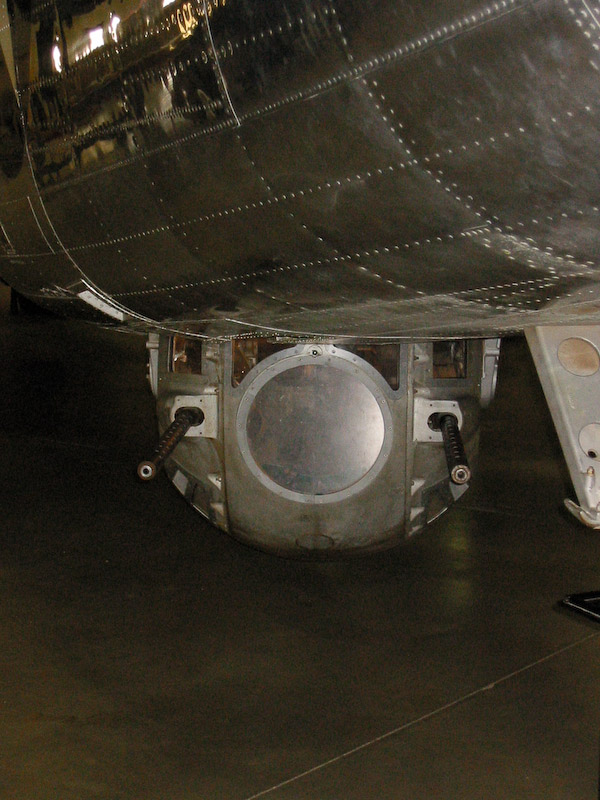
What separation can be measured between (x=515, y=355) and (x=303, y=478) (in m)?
12.0

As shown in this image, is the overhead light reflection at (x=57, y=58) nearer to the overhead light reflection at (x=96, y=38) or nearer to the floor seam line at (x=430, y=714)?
the overhead light reflection at (x=96, y=38)

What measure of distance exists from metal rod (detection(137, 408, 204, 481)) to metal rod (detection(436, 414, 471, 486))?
3.79 ft

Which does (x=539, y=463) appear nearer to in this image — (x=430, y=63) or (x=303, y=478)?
(x=303, y=478)

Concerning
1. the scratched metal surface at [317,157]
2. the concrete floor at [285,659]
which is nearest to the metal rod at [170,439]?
the scratched metal surface at [317,157]

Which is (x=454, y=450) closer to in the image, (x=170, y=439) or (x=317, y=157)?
(x=170, y=439)

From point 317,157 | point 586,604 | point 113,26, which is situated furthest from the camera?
point 586,604

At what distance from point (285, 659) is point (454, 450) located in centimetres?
115

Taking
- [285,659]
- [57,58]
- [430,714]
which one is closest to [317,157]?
[57,58]

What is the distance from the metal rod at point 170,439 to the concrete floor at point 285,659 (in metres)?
0.86

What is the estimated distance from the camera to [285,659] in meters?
3.84

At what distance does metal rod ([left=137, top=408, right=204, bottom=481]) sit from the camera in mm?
3477

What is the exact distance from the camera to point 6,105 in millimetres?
2873

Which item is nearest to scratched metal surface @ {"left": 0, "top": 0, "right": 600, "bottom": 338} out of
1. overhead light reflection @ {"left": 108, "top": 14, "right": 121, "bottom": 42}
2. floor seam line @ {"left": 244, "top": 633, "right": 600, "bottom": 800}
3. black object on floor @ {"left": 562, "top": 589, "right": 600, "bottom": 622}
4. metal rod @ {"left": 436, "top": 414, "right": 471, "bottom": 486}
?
overhead light reflection @ {"left": 108, "top": 14, "right": 121, "bottom": 42}

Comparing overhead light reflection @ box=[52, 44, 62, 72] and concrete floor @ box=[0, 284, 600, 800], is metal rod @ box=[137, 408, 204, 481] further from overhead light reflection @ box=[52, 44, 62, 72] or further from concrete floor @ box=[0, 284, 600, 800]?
overhead light reflection @ box=[52, 44, 62, 72]
